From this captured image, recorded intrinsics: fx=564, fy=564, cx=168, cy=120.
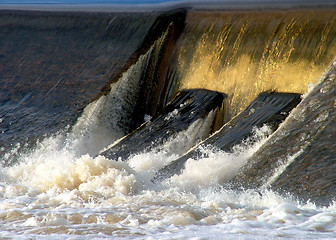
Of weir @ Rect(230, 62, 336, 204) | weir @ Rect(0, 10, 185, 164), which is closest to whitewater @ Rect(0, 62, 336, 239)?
weir @ Rect(230, 62, 336, 204)

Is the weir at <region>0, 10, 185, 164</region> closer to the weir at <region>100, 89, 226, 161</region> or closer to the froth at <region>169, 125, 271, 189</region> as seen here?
the weir at <region>100, 89, 226, 161</region>

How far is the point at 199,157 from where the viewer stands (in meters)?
6.60

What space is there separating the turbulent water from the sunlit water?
0.04 feet

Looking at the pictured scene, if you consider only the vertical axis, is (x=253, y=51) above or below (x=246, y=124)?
above

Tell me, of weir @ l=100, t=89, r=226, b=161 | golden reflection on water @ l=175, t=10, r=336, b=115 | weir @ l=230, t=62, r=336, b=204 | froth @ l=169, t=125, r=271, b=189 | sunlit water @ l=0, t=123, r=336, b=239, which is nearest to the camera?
sunlit water @ l=0, t=123, r=336, b=239

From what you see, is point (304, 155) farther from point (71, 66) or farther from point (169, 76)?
point (71, 66)

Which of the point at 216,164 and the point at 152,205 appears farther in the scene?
the point at 216,164

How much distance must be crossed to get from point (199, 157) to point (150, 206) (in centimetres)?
188

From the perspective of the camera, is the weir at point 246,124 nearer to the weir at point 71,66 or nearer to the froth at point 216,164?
the froth at point 216,164

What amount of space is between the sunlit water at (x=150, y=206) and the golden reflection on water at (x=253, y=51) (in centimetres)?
132

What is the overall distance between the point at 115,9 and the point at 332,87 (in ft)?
19.5

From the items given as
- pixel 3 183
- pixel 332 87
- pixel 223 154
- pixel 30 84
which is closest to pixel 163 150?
pixel 223 154

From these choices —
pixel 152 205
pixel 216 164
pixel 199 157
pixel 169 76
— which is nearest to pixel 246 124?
pixel 199 157

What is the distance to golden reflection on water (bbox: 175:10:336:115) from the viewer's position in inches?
286
